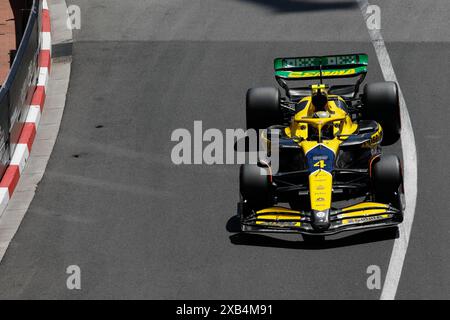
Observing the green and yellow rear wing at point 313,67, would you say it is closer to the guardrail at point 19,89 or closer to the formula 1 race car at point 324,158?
the formula 1 race car at point 324,158

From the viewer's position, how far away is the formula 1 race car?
1483cm

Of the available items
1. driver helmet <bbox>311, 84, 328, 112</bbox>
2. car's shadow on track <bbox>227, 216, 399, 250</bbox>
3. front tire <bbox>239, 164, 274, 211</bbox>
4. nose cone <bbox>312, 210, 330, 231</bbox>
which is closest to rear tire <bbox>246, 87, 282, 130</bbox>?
driver helmet <bbox>311, 84, 328, 112</bbox>

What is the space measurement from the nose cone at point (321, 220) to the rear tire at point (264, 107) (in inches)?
117

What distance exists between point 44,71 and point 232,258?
6695 mm

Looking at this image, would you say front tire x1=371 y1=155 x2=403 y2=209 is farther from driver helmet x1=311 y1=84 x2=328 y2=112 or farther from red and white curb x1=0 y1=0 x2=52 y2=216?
red and white curb x1=0 y1=0 x2=52 y2=216

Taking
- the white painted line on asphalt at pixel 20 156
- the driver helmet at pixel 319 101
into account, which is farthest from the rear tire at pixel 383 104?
the white painted line on asphalt at pixel 20 156

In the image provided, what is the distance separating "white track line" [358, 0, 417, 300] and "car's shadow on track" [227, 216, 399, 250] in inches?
7.6

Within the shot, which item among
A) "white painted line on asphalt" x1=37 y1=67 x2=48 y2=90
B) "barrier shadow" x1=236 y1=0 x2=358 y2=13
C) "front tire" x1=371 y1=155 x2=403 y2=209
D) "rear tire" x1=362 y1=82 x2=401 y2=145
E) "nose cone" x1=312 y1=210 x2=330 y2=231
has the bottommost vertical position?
"nose cone" x1=312 y1=210 x2=330 y2=231

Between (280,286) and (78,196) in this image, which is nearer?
(280,286)

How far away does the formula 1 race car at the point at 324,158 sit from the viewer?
48.6ft

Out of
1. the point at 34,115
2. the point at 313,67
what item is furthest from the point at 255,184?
the point at 34,115

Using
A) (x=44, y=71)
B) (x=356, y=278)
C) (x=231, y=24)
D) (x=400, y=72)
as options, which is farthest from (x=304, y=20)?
(x=356, y=278)

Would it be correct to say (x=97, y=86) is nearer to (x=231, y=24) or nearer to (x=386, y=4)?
(x=231, y=24)

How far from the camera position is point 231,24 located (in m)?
22.1
